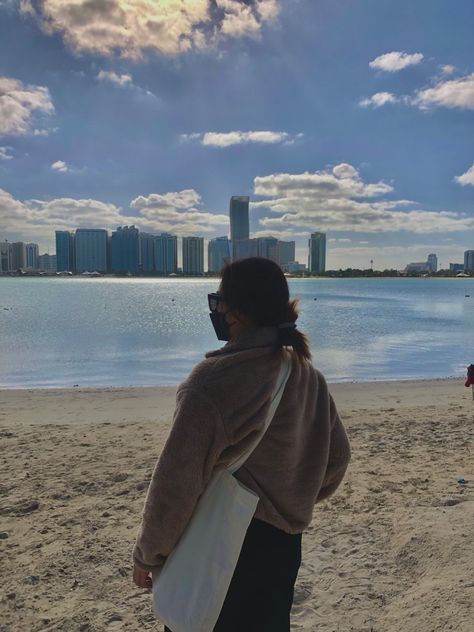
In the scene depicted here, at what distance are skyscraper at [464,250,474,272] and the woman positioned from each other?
7974 inches

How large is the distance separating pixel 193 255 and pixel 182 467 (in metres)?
175

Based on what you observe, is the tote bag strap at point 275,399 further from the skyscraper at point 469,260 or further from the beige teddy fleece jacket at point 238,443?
the skyscraper at point 469,260

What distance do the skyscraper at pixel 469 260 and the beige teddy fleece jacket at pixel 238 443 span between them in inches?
7975

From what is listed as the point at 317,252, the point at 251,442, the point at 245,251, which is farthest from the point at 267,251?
the point at 317,252

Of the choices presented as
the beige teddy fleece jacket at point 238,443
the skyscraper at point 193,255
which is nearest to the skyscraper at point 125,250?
the skyscraper at point 193,255

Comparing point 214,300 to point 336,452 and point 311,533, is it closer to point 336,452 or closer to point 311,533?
point 336,452

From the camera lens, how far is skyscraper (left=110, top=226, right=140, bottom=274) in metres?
174

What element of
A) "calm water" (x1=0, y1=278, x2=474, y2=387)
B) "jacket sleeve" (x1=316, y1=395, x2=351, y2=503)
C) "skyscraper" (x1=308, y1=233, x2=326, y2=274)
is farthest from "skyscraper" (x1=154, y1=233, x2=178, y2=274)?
"jacket sleeve" (x1=316, y1=395, x2=351, y2=503)

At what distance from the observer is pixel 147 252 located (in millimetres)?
177625

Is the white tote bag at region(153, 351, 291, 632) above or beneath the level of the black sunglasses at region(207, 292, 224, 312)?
beneath

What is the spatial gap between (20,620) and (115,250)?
18114 cm

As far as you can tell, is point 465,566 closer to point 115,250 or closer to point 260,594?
point 260,594

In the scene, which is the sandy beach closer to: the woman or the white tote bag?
the woman

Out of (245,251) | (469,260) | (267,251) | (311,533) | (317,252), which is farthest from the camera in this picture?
(469,260)
